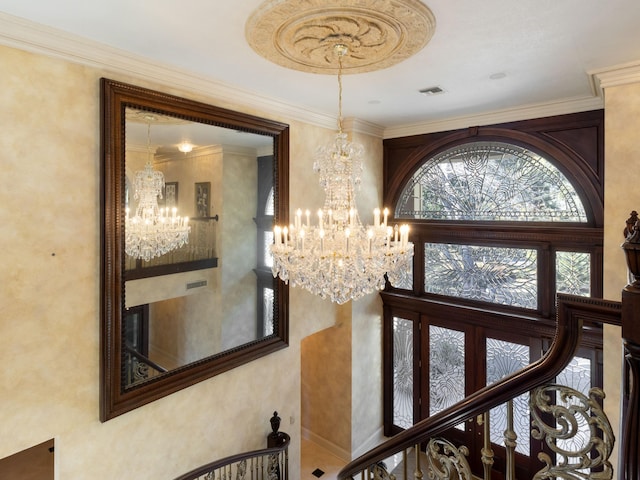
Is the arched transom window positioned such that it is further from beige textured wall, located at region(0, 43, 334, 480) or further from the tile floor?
the tile floor

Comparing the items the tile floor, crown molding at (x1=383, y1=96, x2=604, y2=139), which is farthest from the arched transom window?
the tile floor

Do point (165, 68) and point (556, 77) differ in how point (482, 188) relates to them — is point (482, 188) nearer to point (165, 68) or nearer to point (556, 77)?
point (556, 77)

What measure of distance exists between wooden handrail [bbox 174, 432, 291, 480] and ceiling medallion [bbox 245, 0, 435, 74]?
3484 millimetres

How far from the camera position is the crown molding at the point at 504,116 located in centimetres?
368

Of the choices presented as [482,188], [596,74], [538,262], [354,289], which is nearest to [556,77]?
[596,74]

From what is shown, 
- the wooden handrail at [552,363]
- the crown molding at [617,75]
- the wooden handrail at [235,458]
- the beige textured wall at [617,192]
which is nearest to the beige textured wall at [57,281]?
the wooden handrail at [235,458]

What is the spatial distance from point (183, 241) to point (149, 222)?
0.35m

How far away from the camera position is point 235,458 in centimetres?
344

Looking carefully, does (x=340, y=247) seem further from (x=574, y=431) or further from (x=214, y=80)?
(x=214, y=80)

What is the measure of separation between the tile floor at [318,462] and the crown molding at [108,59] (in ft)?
15.0

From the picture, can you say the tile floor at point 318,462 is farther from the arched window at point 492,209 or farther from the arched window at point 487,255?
the arched window at point 492,209

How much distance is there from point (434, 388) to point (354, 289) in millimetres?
3305

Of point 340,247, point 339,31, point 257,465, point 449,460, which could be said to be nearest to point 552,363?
point 449,460

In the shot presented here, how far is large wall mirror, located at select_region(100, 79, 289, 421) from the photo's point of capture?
107 inches
